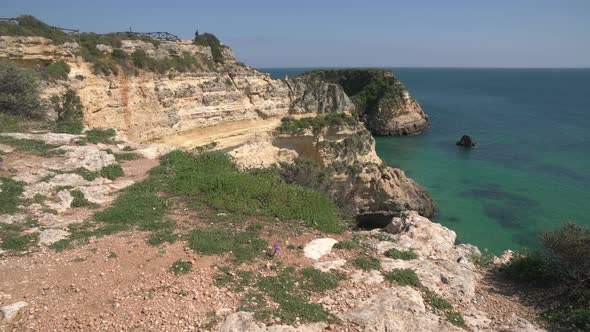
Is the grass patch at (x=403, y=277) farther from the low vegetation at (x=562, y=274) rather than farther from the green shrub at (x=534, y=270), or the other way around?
the green shrub at (x=534, y=270)

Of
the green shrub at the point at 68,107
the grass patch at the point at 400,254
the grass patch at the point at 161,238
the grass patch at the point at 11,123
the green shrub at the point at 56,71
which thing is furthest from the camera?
the green shrub at the point at 56,71

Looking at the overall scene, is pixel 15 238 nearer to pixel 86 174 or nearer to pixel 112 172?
pixel 86 174

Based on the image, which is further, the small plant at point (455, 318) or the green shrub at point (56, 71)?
the green shrub at point (56, 71)

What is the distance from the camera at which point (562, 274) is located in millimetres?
7926

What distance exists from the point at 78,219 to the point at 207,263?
3.58 metres

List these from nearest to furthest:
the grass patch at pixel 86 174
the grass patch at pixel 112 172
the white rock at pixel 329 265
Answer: the white rock at pixel 329 265 → the grass patch at pixel 86 174 → the grass patch at pixel 112 172

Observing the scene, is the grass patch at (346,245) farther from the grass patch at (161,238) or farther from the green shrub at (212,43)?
the green shrub at (212,43)

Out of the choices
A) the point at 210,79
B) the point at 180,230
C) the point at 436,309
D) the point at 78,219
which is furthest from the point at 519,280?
the point at 210,79

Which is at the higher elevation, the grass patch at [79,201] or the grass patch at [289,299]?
the grass patch at [79,201]

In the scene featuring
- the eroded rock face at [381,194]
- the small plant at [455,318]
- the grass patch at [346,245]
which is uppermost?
the grass patch at [346,245]

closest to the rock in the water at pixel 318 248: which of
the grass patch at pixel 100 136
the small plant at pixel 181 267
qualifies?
the small plant at pixel 181 267

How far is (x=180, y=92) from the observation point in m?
23.0

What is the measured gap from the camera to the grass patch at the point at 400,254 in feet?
27.6

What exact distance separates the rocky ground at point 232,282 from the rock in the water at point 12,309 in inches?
0.7
